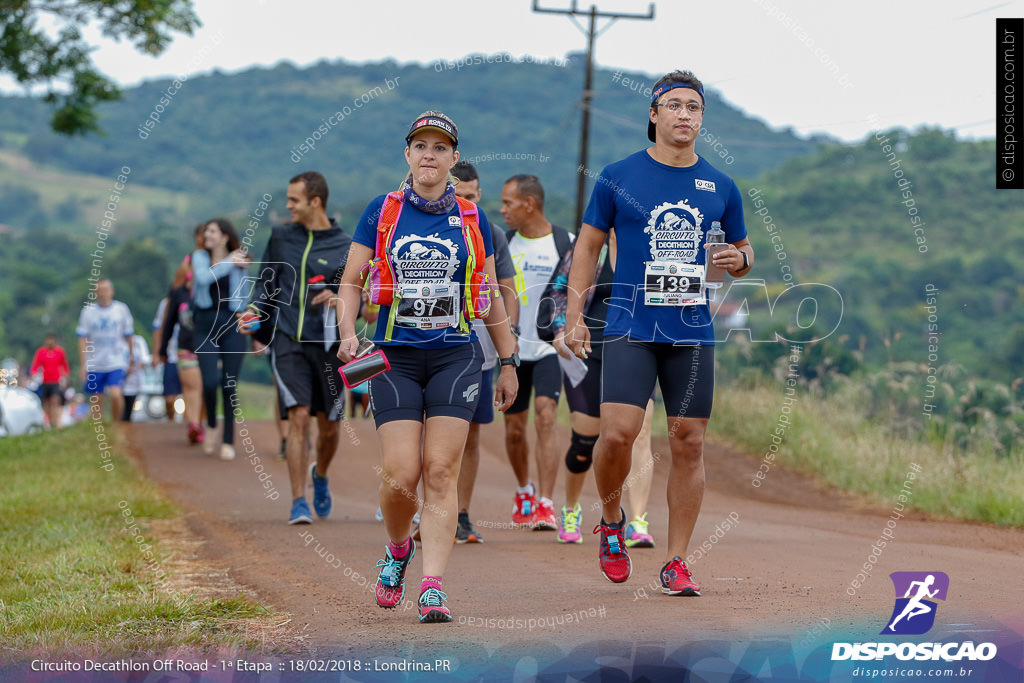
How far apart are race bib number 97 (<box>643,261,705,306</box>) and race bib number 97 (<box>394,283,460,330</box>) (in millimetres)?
962

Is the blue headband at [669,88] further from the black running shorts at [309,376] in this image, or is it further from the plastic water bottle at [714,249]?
the black running shorts at [309,376]

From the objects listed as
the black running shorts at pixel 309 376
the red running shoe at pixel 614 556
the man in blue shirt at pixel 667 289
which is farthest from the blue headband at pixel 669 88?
the black running shorts at pixel 309 376

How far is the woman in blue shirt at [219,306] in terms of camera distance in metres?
11.9

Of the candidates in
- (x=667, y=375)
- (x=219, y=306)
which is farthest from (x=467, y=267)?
(x=219, y=306)

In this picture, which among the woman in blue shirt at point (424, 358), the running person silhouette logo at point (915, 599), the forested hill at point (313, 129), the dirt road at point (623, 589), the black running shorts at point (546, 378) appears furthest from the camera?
the forested hill at point (313, 129)

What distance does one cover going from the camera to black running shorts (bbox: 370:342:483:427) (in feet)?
17.3

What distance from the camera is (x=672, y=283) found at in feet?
18.5

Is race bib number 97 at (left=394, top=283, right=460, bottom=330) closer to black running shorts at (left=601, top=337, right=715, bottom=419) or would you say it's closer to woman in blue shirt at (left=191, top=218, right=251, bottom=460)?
black running shorts at (left=601, top=337, right=715, bottom=419)

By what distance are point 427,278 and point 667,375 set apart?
1.32 m

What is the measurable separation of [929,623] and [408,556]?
2234 millimetres

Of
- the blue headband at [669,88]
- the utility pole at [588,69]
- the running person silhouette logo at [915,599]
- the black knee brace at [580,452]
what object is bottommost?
the running person silhouette logo at [915,599]

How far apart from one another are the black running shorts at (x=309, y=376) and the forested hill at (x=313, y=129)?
2890 inches

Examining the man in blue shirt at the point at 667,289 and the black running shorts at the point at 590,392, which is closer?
the man in blue shirt at the point at 667,289

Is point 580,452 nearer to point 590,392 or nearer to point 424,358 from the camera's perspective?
point 590,392
